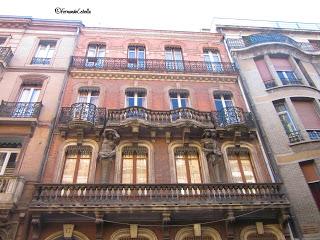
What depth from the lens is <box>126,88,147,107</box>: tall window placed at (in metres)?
15.4

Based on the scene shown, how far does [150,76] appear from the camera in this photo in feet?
53.7

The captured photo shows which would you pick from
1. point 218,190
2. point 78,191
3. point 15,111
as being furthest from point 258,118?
point 15,111

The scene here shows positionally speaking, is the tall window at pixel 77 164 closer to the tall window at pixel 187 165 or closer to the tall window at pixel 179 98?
the tall window at pixel 187 165

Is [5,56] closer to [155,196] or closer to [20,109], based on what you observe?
Answer: [20,109]

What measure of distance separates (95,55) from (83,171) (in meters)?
8.09

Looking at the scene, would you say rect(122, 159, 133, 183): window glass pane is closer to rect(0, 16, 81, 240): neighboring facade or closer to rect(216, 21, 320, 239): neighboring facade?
rect(0, 16, 81, 240): neighboring facade

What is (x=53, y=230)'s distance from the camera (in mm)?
10352

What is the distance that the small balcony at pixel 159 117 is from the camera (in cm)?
1324

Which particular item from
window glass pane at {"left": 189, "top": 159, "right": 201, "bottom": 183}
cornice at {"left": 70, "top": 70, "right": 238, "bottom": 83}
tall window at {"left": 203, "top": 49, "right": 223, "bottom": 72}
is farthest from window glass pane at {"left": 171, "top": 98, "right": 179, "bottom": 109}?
window glass pane at {"left": 189, "top": 159, "right": 201, "bottom": 183}

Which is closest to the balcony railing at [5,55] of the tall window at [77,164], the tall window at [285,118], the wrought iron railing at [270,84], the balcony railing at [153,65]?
the balcony railing at [153,65]

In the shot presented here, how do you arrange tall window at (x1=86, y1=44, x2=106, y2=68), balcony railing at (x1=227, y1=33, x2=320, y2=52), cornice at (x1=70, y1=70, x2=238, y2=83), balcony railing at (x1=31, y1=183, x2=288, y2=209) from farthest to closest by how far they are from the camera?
balcony railing at (x1=227, y1=33, x2=320, y2=52) < tall window at (x1=86, y1=44, x2=106, y2=68) < cornice at (x1=70, y1=70, x2=238, y2=83) < balcony railing at (x1=31, y1=183, x2=288, y2=209)

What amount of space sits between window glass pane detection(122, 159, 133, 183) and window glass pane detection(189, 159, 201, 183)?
2.53 meters

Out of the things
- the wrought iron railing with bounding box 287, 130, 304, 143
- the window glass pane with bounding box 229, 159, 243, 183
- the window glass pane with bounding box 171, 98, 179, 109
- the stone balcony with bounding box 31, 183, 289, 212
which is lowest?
the stone balcony with bounding box 31, 183, 289, 212

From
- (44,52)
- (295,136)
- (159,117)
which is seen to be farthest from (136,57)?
(295,136)
